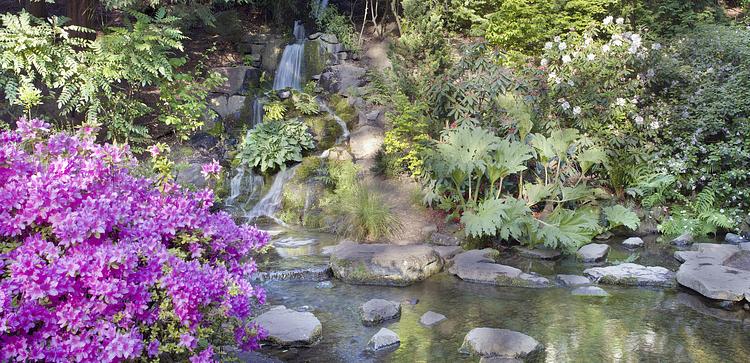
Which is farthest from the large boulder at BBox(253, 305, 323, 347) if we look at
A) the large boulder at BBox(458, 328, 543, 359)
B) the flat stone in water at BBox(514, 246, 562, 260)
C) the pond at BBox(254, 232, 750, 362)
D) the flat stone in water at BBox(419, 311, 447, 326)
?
the flat stone in water at BBox(514, 246, 562, 260)

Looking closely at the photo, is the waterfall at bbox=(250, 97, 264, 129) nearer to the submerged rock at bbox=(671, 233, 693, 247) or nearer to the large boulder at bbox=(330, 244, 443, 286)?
the large boulder at bbox=(330, 244, 443, 286)

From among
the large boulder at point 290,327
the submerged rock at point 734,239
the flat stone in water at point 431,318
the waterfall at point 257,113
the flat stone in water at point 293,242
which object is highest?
the waterfall at point 257,113

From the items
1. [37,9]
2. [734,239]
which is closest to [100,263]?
[734,239]

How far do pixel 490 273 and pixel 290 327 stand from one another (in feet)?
8.46

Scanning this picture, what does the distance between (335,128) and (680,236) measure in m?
5.99

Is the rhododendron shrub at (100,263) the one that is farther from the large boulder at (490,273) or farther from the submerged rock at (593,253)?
the submerged rock at (593,253)

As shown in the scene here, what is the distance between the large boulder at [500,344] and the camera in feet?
15.3

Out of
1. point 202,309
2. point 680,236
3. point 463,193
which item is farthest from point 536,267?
point 202,309

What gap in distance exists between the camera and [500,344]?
4707 millimetres

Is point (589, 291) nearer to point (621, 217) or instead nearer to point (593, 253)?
point (593, 253)

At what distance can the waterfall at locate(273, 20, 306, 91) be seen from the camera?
12.9 m

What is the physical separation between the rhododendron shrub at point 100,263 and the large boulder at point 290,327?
5.61 ft

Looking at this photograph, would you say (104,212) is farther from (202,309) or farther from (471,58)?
(471,58)

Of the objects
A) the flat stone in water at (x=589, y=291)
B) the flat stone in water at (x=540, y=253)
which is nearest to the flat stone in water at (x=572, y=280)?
the flat stone in water at (x=589, y=291)
